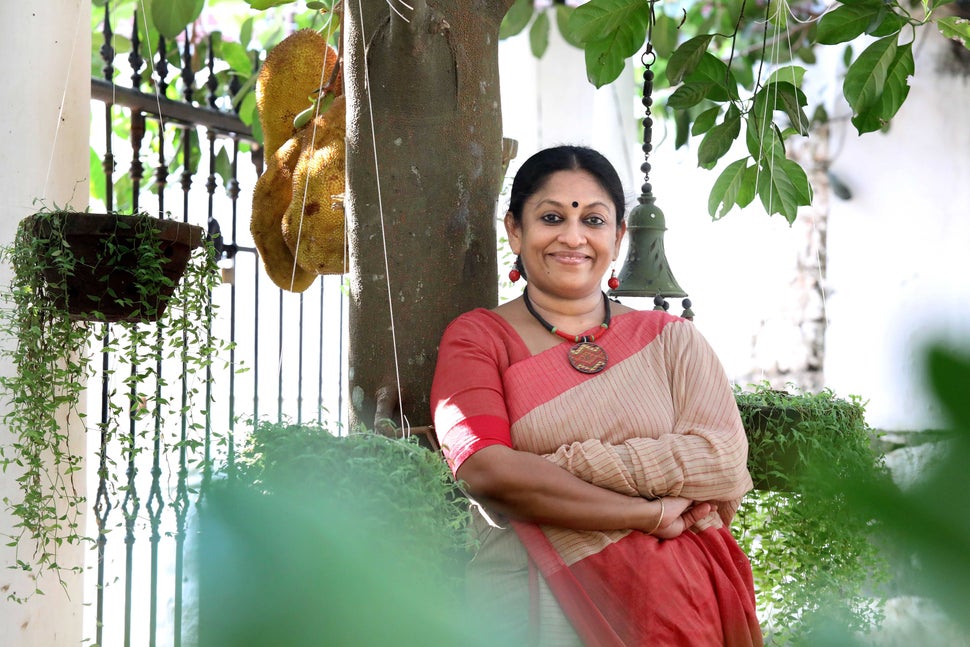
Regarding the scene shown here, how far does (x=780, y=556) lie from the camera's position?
1.90 m

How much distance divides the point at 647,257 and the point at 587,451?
711 mm

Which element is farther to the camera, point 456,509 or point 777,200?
point 777,200

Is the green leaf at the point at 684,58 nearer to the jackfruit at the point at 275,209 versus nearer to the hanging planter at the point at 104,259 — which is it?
the jackfruit at the point at 275,209

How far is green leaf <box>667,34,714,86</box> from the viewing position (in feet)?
5.99

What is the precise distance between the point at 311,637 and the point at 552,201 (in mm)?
1588

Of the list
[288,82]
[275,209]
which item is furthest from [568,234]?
[288,82]

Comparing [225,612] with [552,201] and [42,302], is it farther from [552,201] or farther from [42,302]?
[42,302]

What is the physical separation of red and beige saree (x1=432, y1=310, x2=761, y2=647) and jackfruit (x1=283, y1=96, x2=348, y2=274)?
0.46 m

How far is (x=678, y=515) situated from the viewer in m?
1.58

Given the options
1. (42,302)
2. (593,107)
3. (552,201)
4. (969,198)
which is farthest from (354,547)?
(593,107)

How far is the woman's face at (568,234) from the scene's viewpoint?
177 cm

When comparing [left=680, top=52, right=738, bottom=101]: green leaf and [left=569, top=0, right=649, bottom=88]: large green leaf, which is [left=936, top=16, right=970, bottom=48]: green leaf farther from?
[left=569, top=0, right=649, bottom=88]: large green leaf

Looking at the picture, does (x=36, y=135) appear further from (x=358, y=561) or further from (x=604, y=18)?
(x=358, y=561)

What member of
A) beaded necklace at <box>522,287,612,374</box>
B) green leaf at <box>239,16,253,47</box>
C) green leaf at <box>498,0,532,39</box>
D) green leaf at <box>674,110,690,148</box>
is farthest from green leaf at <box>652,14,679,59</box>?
green leaf at <box>239,16,253,47</box>
